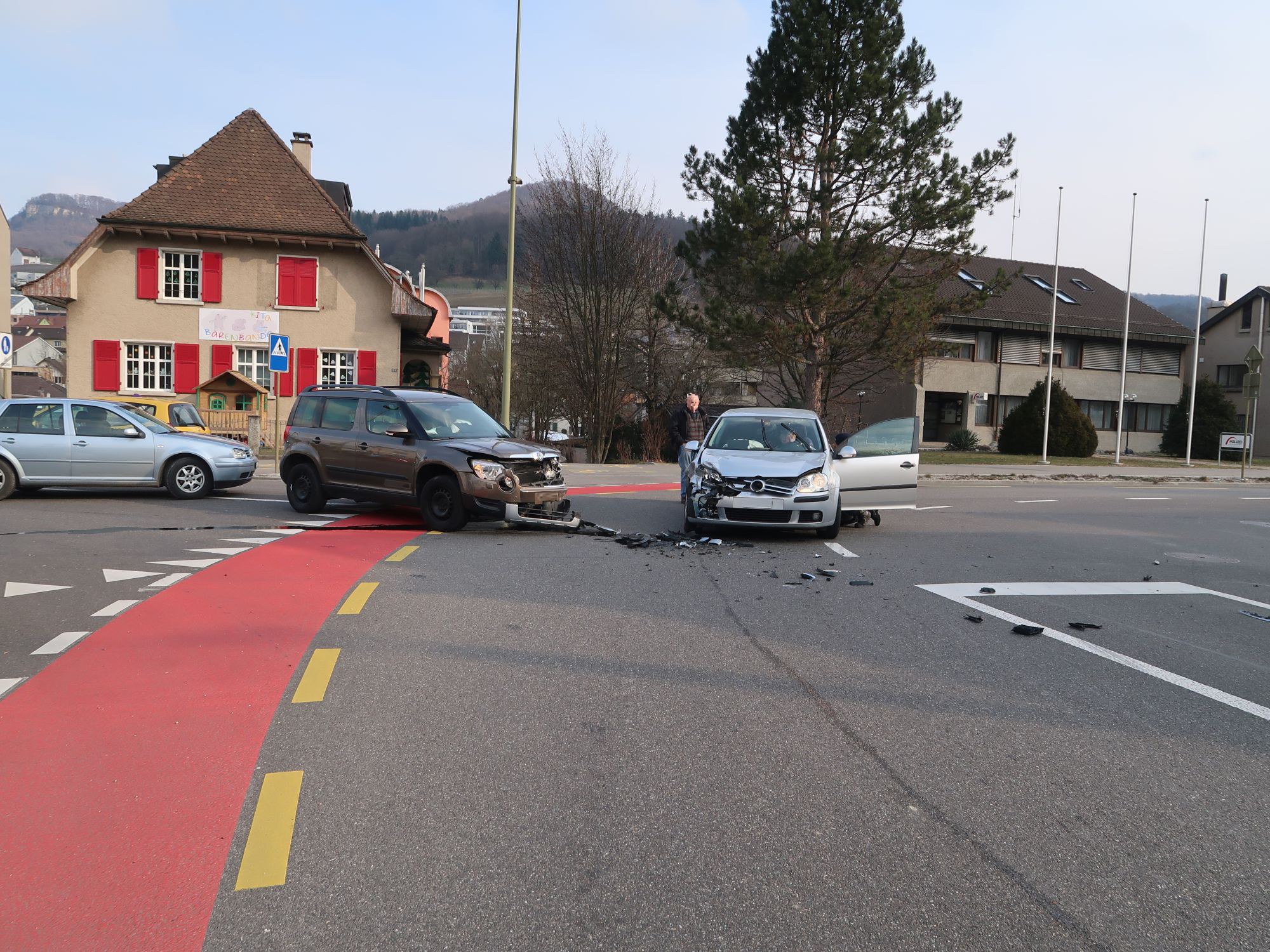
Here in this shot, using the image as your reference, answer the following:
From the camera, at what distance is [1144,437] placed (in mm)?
51125

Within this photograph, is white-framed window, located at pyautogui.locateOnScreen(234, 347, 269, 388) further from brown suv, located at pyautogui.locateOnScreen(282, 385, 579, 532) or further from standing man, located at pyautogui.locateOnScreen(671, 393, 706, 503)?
brown suv, located at pyautogui.locateOnScreen(282, 385, 579, 532)

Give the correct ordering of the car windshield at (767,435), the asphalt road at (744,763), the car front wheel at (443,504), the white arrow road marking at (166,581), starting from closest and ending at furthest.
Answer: the asphalt road at (744,763)
the white arrow road marking at (166,581)
the car front wheel at (443,504)
the car windshield at (767,435)

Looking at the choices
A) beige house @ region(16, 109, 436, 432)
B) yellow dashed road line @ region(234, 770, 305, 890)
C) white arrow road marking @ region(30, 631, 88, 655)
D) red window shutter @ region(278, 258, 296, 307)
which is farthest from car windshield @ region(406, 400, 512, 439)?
red window shutter @ region(278, 258, 296, 307)

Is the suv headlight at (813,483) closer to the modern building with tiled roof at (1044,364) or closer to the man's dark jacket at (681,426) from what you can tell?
the man's dark jacket at (681,426)

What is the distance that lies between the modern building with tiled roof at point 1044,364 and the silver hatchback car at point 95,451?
35253 mm

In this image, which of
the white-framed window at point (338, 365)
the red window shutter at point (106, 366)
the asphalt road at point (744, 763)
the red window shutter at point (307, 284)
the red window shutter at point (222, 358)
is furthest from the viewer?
the white-framed window at point (338, 365)

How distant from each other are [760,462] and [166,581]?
659cm

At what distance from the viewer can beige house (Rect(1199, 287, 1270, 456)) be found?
169 feet

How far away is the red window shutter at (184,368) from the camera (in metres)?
33.8

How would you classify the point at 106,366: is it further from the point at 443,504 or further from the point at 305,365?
the point at 443,504

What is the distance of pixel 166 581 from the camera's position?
8.62 metres

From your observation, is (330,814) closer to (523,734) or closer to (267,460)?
(523,734)

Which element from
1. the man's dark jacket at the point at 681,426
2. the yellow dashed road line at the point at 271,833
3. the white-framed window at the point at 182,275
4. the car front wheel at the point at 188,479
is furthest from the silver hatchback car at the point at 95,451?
the white-framed window at the point at 182,275

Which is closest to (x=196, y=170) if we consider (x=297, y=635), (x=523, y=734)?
(x=297, y=635)
